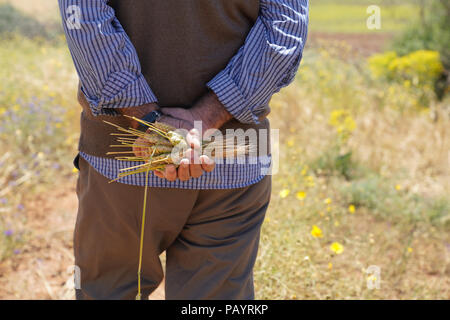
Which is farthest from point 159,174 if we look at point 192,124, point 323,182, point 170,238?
point 323,182

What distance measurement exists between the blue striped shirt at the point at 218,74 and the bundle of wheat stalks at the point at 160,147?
62 mm

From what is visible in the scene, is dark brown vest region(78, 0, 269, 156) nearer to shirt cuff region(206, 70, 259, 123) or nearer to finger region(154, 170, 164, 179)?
shirt cuff region(206, 70, 259, 123)

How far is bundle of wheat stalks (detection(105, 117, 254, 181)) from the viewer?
131cm

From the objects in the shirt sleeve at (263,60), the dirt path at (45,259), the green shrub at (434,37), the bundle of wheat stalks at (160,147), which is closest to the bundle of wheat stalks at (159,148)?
the bundle of wheat stalks at (160,147)

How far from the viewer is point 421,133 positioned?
14.1 ft

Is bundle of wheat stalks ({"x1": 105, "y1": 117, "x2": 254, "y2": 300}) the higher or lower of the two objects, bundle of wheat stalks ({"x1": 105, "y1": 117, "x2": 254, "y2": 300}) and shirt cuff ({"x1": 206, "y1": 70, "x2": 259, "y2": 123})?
the lower

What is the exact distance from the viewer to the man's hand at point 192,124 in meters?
1.28

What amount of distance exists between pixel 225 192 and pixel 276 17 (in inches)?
23.0

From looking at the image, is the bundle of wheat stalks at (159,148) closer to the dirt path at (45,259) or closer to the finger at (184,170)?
the finger at (184,170)

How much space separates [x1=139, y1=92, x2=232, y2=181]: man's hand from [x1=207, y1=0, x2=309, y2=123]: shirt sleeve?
0.12 ft

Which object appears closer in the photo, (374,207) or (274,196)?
(274,196)

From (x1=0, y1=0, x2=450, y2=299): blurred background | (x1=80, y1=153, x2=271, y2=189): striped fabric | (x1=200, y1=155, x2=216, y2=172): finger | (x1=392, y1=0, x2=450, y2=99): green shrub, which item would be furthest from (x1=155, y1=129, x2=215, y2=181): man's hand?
(x1=392, y1=0, x2=450, y2=99): green shrub
